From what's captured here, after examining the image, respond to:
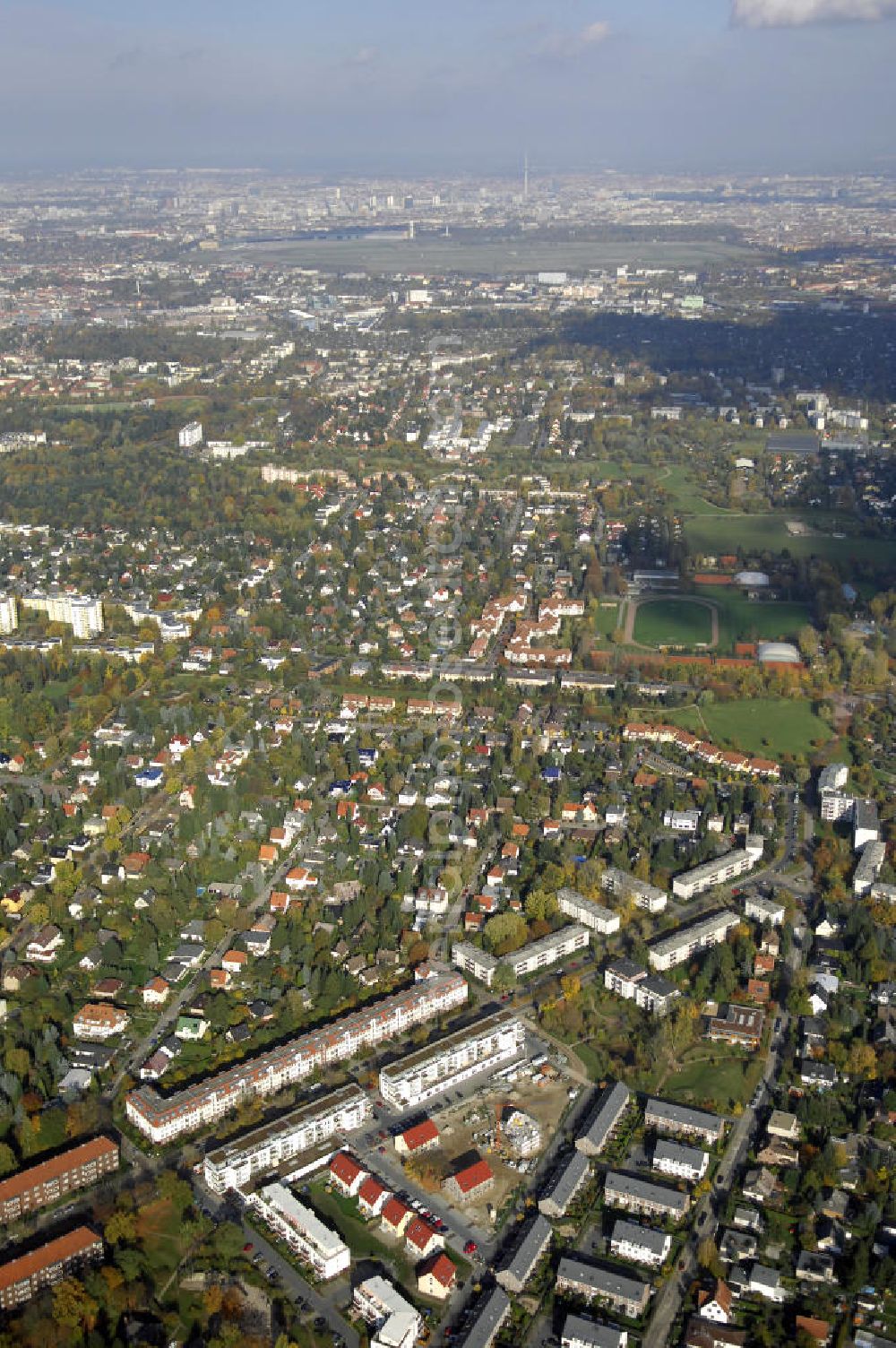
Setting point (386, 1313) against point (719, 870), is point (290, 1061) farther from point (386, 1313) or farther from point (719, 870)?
point (719, 870)

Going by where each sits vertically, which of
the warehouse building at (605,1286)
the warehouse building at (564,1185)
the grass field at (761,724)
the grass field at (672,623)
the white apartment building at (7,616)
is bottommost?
the warehouse building at (605,1286)

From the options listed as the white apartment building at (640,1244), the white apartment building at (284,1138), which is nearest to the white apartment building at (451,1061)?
the white apartment building at (284,1138)

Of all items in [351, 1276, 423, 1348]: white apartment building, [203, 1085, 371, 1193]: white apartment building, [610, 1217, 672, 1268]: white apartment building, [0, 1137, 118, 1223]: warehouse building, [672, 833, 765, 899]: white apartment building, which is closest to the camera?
[351, 1276, 423, 1348]: white apartment building

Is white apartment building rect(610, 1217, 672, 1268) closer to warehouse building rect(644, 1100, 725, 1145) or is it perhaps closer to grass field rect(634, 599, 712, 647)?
warehouse building rect(644, 1100, 725, 1145)

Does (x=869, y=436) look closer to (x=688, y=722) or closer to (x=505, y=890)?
(x=688, y=722)

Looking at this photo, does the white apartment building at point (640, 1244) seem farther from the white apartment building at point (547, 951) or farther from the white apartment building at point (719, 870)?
the white apartment building at point (719, 870)

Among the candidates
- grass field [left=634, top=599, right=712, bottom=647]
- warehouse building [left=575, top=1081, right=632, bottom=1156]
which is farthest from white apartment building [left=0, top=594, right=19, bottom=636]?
warehouse building [left=575, top=1081, right=632, bottom=1156]
